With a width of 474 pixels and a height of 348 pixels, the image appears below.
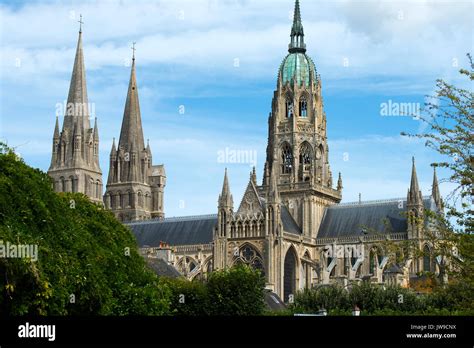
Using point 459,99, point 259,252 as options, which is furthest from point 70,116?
point 459,99

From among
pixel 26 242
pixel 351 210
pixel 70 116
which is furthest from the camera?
pixel 70 116

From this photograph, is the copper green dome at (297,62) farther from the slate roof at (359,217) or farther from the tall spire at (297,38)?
the slate roof at (359,217)

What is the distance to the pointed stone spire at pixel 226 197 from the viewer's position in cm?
10288

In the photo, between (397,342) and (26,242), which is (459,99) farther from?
(26,242)

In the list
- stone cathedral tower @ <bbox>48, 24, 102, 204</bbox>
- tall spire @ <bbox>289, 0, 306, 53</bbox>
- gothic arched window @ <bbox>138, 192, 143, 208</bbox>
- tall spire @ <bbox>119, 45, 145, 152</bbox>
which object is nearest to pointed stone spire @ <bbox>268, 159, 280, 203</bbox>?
tall spire @ <bbox>289, 0, 306, 53</bbox>

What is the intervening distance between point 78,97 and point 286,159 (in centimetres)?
3362

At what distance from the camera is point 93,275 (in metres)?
36.3

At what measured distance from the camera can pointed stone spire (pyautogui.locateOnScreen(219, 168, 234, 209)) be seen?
338ft

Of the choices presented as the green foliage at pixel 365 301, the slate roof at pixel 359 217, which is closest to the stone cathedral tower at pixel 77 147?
the slate roof at pixel 359 217

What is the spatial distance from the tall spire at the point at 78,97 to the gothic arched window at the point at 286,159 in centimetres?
3266

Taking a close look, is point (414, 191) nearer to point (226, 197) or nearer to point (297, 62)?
point (226, 197)

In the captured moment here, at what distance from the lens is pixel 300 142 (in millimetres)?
108688

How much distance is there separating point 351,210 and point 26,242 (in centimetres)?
7680

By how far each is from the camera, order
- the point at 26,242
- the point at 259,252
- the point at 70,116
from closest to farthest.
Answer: the point at 26,242
the point at 259,252
the point at 70,116
